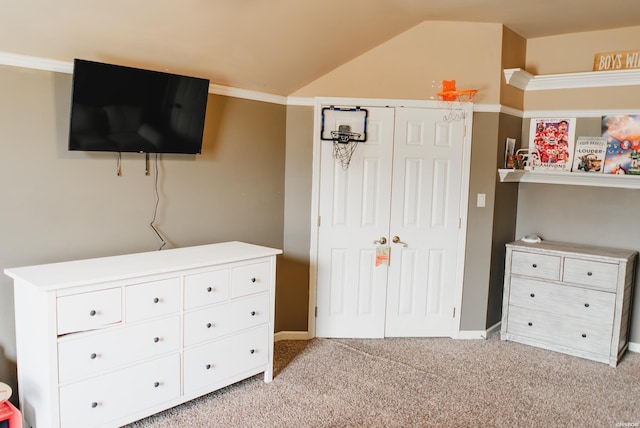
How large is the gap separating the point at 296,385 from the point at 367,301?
111 cm

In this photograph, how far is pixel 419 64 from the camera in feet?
13.3

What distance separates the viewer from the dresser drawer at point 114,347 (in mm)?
2340

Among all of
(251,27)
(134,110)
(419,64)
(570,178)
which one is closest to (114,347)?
(134,110)

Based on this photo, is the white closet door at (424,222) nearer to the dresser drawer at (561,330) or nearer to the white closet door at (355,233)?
the white closet door at (355,233)

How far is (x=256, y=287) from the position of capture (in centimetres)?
321

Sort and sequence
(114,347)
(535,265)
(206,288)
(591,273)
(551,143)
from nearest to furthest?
(114,347)
(206,288)
(591,273)
(535,265)
(551,143)

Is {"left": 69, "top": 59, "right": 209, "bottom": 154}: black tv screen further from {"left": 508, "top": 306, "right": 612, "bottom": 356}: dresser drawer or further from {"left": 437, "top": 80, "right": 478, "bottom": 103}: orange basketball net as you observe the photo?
{"left": 508, "top": 306, "right": 612, "bottom": 356}: dresser drawer

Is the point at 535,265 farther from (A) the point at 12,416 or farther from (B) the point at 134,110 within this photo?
(A) the point at 12,416

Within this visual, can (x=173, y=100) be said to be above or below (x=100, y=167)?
above

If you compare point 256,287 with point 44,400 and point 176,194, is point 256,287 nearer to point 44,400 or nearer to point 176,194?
point 176,194

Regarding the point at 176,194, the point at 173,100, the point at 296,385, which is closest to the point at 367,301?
the point at 296,385

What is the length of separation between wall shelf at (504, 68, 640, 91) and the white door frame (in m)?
0.53

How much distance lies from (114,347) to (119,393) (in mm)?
249

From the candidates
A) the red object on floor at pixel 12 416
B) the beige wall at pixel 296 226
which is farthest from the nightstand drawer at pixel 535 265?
the red object on floor at pixel 12 416
